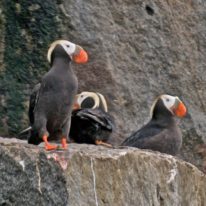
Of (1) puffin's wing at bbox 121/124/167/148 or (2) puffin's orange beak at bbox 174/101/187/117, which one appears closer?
(1) puffin's wing at bbox 121/124/167/148

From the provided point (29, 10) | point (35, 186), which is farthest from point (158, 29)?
point (35, 186)

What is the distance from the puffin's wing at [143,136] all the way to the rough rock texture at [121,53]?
0.71 meters

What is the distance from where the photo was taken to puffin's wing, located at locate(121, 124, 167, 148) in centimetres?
1000

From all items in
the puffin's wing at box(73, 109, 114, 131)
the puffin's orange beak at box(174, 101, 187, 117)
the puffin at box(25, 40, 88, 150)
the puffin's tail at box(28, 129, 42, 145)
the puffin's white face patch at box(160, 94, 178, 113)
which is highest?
the puffin at box(25, 40, 88, 150)

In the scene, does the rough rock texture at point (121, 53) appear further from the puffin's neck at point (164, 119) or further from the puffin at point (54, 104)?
the puffin at point (54, 104)

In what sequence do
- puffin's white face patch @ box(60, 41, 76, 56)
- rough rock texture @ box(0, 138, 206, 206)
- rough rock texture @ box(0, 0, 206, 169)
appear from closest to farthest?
rough rock texture @ box(0, 138, 206, 206), puffin's white face patch @ box(60, 41, 76, 56), rough rock texture @ box(0, 0, 206, 169)

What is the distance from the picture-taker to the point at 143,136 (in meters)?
10.1

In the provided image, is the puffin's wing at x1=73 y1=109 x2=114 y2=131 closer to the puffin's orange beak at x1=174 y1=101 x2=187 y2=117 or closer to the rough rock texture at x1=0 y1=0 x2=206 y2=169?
the puffin's orange beak at x1=174 y1=101 x2=187 y2=117

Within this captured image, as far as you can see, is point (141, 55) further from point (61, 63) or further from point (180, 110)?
point (61, 63)

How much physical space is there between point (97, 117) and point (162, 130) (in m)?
0.93

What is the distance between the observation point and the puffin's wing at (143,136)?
32.8 feet

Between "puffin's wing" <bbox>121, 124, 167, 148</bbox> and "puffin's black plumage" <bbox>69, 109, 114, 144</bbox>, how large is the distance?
1.01 ft

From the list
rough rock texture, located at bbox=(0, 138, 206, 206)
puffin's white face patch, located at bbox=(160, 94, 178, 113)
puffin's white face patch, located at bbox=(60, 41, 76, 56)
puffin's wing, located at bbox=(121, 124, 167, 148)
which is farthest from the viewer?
puffin's white face patch, located at bbox=(160, 94, 178, 113)

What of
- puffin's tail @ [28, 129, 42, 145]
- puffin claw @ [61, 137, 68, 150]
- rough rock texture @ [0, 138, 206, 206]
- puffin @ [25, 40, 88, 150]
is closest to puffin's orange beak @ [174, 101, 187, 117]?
rough rock texture @ [0, 138, 206, 206]
